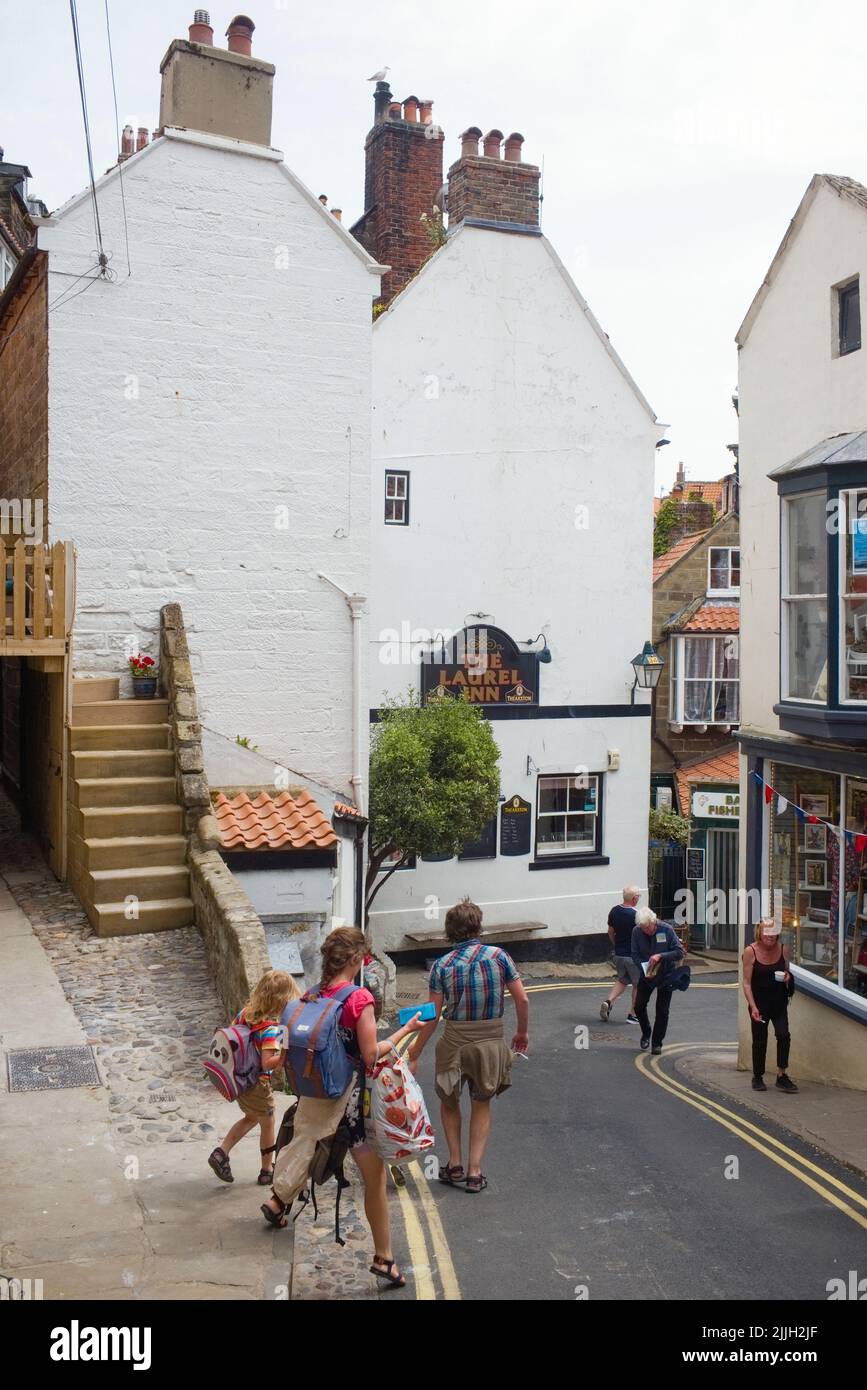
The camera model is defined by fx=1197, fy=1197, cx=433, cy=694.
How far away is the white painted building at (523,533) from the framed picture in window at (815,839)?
23.7 ft

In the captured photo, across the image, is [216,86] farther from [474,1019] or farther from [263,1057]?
[263,1057]

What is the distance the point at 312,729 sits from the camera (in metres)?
14.3

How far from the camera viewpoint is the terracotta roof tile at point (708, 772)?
80.0ft

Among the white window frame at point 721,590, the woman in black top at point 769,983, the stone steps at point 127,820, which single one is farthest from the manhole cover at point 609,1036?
the white window frame at point 721,590

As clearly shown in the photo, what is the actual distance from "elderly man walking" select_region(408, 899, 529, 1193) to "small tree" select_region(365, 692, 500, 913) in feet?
28.6

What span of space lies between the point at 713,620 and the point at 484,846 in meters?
9.02

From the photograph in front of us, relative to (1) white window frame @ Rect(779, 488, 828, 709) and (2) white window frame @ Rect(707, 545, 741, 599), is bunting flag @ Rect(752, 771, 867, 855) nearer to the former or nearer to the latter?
(1) white window frame @ Rect(779, 488, 828, 709)

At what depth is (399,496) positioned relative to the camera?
60.7ft

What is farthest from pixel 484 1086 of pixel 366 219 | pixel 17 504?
pixel 366 219

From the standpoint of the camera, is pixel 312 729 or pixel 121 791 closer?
pixel 121 791

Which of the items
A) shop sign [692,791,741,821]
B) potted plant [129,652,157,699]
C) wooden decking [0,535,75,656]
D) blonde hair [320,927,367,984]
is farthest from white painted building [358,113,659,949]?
blonde hair [320,927,367,984]

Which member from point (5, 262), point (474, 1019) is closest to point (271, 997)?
point (474, 1019)

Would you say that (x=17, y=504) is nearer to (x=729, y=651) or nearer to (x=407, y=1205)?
(x=407, y=1205)
